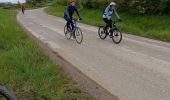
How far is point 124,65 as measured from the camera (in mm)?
11750

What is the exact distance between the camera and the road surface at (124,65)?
875 cm

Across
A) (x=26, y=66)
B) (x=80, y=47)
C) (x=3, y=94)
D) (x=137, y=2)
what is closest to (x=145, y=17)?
(x=137, y=2)

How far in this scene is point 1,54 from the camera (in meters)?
12.2

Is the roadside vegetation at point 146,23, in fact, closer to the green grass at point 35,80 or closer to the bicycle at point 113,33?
the bicycle at point 113,33

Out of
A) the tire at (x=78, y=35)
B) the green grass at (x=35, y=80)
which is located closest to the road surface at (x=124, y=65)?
the tire at (x=78, y=35)

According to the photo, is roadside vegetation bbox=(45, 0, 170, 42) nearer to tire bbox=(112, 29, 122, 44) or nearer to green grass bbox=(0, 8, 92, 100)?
tire bbox=(112, 29, 122, 44)

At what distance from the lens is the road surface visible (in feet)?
28.7

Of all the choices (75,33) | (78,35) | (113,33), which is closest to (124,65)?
(113,33)

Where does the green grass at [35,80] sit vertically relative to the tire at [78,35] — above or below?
above

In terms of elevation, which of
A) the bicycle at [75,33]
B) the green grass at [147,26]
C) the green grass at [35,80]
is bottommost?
the green grass at [147,26]

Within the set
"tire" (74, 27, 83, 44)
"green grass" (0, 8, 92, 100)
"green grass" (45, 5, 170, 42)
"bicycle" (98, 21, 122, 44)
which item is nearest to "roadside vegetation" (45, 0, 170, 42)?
"green grass" (45, 5, 170, 42)

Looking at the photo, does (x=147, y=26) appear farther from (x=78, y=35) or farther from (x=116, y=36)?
(x=78, y=35)

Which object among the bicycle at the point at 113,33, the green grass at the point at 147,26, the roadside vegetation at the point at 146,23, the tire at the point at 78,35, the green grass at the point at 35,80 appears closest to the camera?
the green grass at the point at 35,80

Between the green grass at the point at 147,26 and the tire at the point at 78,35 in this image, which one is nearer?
the tire at the point at 78,35
